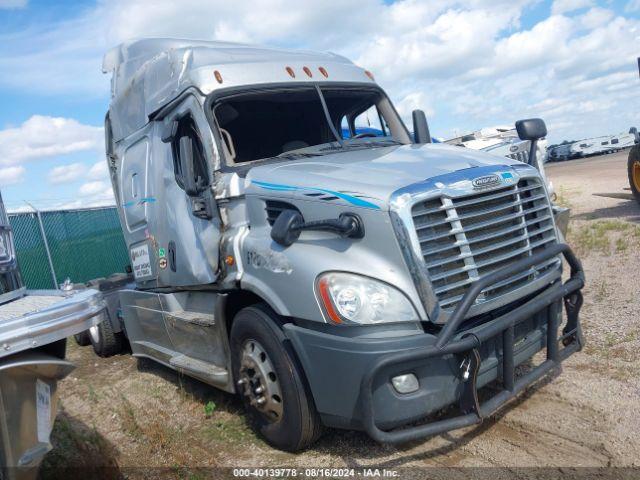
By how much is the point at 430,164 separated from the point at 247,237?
1381 millimetres

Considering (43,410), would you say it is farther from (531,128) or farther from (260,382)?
(531,128)

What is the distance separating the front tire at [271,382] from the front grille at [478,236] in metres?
1.09

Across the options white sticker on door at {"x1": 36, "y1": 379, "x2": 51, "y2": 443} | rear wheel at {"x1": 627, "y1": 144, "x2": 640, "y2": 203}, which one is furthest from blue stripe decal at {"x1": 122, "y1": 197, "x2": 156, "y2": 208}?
rear wheel at {"x1": 627, "y1": 144, "x2": 640, "y2": 203}

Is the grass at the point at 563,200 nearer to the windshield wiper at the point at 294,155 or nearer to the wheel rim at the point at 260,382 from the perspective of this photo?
A: the windshield wiper at the point at 294,155

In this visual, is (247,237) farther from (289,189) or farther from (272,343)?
(272,343)

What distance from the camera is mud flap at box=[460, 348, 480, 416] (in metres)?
3.57

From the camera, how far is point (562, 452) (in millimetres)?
3758

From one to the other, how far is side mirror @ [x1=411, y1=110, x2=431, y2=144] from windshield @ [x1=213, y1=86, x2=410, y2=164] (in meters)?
0.13

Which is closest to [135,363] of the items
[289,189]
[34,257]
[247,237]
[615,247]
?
[247,237]

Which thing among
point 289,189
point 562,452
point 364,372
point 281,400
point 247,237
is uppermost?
point 289,189

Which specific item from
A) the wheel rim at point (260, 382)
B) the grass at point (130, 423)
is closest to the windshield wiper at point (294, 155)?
the wheel rim at point (260, 382)

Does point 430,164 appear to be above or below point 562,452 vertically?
above

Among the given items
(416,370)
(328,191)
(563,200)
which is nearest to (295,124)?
(328,191)

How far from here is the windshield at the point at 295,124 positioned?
16.3ft
